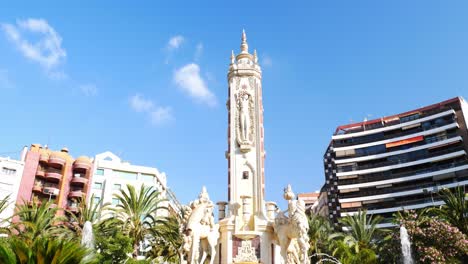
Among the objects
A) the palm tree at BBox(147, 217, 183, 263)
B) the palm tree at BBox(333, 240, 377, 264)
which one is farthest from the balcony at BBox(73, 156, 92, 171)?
the palm tree at BBox(333, 240, 377, 264)

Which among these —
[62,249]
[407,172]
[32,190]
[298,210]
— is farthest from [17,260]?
[407,172]

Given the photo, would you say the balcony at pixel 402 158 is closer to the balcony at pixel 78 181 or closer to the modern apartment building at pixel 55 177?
the balcony at pixel 78 181

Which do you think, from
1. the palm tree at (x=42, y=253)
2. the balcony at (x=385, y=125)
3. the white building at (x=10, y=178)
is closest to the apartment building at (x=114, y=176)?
the white building at (x=10, y=178)

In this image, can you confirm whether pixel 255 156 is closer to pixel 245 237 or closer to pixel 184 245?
pixel 245 237

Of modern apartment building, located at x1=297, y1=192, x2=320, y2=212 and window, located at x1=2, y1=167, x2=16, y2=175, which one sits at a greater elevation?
modern apartment building, located at x1=297, y1=192, x2=320, y2=212

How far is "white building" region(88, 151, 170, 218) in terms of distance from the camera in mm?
58603

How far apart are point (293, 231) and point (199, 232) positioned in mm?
4852

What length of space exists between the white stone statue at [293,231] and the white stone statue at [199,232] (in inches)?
141

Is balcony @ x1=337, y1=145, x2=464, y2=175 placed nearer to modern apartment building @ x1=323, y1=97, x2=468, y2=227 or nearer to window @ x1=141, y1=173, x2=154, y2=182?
modern apartment building @ x1=323, y1=97, x2=468, y2=227

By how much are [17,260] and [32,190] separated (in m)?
50.7

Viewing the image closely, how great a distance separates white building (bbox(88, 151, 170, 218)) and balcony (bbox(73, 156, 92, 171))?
45.2 inches

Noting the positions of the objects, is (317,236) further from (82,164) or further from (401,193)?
(82,164)

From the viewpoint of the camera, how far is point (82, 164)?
58719mm

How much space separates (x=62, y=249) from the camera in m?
8.94
